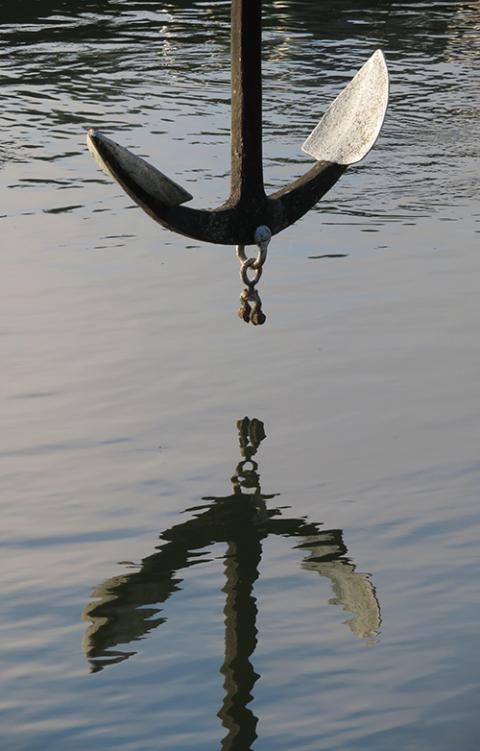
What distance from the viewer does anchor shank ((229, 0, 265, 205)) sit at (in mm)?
4285

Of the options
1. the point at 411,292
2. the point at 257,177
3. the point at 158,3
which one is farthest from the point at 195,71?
the point at 257,177

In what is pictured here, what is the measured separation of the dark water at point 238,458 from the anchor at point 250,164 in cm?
108

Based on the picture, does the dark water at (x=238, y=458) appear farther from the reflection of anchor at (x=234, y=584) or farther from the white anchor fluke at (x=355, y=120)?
the white anchor fluke at (x=355, y=120)

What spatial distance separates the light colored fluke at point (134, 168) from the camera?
4016mm

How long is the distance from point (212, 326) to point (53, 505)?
75.4 inches

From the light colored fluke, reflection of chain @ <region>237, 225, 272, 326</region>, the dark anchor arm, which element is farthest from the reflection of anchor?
the light colored fluke

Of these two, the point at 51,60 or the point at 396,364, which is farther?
the point at 51,60

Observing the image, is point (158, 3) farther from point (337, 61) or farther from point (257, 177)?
point (257, 177)

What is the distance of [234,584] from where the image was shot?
17.1 ft

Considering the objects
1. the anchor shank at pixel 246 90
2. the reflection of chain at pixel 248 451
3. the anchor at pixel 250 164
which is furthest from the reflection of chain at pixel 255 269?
the reflection of chain at pixel 248 451

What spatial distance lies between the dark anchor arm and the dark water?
50.9 inches

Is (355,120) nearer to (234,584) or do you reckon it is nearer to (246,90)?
(246,90)

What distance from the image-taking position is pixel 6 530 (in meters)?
5.48

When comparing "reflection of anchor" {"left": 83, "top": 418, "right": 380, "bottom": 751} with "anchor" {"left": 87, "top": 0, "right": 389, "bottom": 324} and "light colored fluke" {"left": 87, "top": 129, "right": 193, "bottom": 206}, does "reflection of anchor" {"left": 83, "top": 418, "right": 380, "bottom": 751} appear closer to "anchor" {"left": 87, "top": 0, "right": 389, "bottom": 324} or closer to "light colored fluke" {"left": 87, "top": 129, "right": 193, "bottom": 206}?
"anchor" {"left": 87, "top": 0, "right": 389, "bottom": 324}
